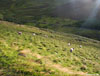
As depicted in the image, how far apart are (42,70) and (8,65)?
4.35 m

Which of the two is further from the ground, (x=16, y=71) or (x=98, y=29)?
(x=98, y=29)

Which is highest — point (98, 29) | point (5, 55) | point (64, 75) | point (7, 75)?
point (98, 29)

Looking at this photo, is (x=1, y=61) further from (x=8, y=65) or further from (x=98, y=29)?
(x=98, y=29)

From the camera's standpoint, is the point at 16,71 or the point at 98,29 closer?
the point at 16,71

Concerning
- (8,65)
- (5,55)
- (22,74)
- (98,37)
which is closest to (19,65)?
(8,65)

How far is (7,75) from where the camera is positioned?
39.5 feet

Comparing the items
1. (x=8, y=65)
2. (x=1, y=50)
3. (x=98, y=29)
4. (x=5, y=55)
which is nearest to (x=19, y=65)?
(x=8, y=65)

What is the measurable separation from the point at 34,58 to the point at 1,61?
5415 millimetres

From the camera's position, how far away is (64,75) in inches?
571

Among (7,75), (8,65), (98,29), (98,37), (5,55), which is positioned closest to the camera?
(7,75)

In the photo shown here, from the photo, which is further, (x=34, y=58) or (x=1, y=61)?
(x=34, y=58)

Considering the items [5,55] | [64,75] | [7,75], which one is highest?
[5,55]

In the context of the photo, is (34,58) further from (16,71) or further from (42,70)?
(16,71)

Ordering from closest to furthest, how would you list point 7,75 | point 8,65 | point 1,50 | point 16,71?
point 7,75 → point 16,71 → point 8,65 → point 1,50
